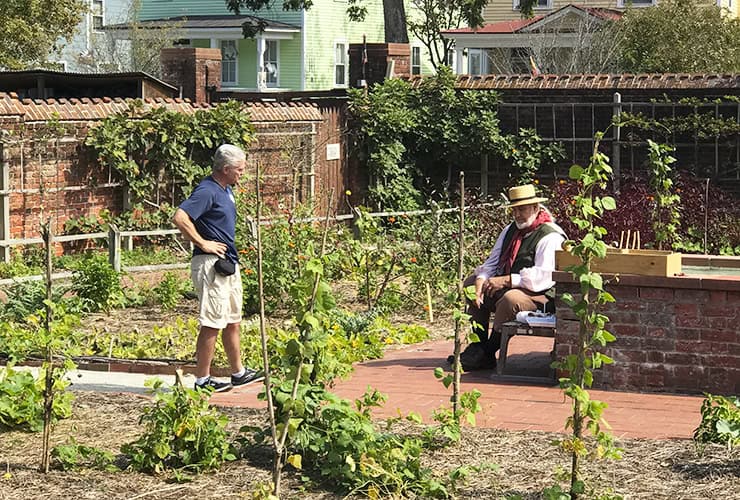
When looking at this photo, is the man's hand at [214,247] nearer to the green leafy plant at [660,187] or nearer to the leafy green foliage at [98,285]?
the leafy green foliage at [98,285]

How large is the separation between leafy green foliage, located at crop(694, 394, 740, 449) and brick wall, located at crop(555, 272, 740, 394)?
4.58ft

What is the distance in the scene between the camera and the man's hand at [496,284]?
9336 millimetres

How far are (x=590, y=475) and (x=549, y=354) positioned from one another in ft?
11.4

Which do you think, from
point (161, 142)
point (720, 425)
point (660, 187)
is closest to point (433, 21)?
point (161, 142)

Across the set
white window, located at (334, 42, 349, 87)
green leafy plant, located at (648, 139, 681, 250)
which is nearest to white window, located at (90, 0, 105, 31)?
white window, located at (334, 42, 349, 87)

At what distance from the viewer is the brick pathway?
750 centimetres

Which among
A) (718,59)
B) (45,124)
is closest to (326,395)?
(45,124)

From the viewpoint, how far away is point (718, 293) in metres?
8.18

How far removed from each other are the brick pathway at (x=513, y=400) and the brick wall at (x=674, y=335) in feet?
0.45

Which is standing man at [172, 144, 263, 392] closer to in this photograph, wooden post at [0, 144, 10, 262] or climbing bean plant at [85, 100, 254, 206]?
wooden post at [0, 144, 10, 262]

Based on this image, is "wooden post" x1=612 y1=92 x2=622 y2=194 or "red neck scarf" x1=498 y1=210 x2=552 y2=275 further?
"wooden post" x1=612 y1=92 x2=622 y2=194

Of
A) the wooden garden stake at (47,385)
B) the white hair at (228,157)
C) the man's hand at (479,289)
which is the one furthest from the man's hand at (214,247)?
the man's hand at (479,289)

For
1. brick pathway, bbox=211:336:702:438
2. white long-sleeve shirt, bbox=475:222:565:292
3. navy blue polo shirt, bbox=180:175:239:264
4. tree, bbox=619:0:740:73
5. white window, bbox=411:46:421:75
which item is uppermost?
white window, bbox=411:46:421:75

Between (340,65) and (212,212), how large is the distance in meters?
36.4
